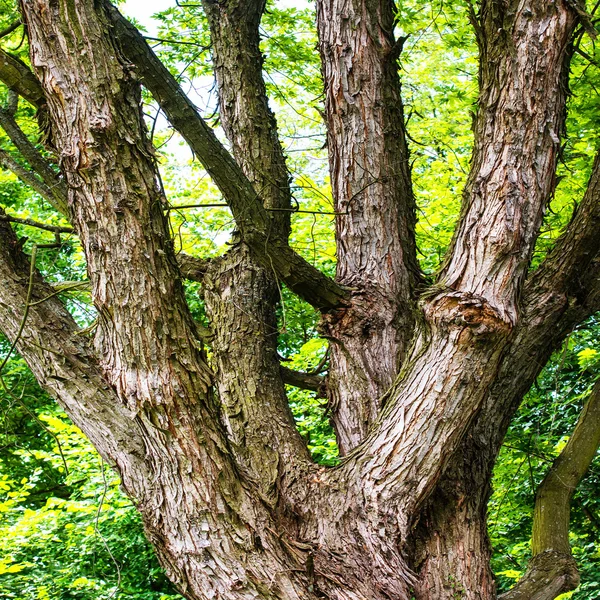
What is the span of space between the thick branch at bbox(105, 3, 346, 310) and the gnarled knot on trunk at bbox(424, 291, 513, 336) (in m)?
0.68

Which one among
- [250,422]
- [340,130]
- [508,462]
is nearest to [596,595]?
[508,462]

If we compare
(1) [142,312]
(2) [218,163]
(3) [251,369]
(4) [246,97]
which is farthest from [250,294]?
(1) [142,312]

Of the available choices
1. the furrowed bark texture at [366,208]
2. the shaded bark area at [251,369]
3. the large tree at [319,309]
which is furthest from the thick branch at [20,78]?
the furrowed bark texture at [366,208]

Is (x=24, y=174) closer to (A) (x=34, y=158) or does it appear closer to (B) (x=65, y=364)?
(A) (x=34, y=158)

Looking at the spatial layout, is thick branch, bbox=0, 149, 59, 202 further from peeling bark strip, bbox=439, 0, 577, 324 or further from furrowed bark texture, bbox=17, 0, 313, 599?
peeling bark strip, bbox=439, 0, 577, 324

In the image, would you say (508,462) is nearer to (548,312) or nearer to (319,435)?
(319,435)

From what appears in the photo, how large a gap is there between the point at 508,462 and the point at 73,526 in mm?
4191

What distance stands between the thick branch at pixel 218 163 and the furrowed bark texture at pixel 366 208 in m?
0.38

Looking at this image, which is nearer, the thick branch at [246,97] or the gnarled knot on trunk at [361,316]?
the gnarled knot on trunk at [361,316]

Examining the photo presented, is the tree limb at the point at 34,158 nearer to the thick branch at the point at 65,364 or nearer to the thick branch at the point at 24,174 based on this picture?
the thick branch at the point at 24,174

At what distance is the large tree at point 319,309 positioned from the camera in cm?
239

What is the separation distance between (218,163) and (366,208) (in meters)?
Answer: 1.00

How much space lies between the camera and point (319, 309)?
340cm

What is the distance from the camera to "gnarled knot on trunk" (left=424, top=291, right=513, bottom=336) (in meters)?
2.70
